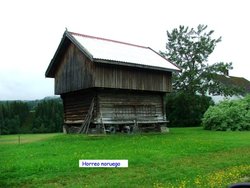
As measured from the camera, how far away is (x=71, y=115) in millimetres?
33062

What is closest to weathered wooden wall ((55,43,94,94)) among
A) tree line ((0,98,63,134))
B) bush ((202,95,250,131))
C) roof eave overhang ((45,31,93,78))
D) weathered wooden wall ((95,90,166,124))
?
roof eave overhang ((45,31,93,78))

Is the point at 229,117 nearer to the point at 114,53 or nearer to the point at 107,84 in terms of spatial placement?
the point at 114,53

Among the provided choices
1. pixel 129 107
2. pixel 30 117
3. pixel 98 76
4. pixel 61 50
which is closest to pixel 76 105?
pixel 129 107

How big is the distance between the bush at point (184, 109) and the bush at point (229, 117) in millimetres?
7987

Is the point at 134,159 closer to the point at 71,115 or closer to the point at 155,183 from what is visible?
the point at 155,183

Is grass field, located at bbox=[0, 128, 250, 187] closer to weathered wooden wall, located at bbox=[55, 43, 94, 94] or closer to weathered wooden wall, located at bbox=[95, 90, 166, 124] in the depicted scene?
weathered wooden wall, located at bbox=[55, 43, 94, 94]

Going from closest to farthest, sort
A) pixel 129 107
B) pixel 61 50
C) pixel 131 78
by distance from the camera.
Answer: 1. pixel 131 78
2. pixel 129 107
3. pixel 61 50

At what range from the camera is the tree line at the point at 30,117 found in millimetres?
71125

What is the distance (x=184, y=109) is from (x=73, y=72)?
2046 centimetres

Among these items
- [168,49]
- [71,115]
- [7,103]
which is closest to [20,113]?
[7,103]

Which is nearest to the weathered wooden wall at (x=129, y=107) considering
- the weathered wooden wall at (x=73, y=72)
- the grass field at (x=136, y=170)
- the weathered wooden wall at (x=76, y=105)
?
the weathered wooden wall at (x=76, y=105)

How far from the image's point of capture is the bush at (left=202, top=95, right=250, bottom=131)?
120ft

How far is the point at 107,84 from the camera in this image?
94.8 ft

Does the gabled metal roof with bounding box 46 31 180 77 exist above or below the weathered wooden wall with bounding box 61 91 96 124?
above
